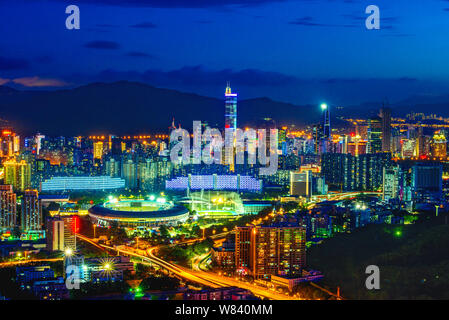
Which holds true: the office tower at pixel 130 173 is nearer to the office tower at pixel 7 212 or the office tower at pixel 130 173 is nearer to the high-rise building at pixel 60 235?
the office tower at pixel 7 212

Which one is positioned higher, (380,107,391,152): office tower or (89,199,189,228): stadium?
(380,107,391,152): office tower

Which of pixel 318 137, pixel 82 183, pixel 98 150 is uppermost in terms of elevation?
pixel 318 137

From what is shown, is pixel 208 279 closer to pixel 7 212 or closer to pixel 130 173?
pixel 7 212

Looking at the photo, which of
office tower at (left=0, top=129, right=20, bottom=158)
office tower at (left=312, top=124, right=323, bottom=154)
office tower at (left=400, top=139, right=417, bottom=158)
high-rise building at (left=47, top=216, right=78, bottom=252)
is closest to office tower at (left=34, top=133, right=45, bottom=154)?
office tower at (left=0, top=129, right=20, bottom=158)

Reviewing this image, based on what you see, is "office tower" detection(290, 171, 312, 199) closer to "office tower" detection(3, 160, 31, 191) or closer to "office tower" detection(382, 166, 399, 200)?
"office tower" detection(382, 166, 399, 200)

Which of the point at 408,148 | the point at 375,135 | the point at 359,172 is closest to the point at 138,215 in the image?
the point at 359,172

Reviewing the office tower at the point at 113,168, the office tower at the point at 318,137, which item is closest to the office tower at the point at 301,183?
the office tower at the point at 113,168
